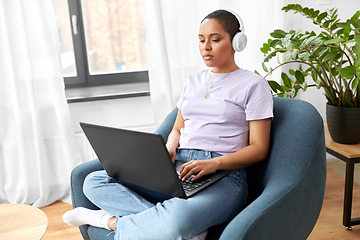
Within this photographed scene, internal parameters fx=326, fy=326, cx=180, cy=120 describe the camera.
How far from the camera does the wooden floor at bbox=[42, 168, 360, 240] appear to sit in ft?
5.35

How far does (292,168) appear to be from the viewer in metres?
1.07

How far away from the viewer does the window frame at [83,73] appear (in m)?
2.15

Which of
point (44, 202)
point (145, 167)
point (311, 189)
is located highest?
point (145, 167)

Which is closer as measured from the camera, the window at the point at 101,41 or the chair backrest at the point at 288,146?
the chair backrest at the point at 288,146

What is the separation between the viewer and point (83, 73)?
2.24m

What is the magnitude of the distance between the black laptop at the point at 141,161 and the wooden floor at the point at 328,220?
0.83m

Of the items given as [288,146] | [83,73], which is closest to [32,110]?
[83,73]

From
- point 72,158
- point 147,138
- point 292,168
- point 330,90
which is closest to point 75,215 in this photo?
point 147,138

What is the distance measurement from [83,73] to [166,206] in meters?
1.51

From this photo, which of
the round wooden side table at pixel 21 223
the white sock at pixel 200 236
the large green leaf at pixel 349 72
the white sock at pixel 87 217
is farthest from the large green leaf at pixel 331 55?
the round wooden side table at pixel 21 223

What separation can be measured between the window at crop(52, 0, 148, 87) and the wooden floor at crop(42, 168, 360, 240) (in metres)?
0.88

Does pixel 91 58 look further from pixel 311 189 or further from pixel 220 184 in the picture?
pixel 311 189

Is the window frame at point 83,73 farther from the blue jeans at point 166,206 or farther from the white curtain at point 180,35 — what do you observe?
the blue jeans at point 166,206

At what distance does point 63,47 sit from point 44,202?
1038mm
